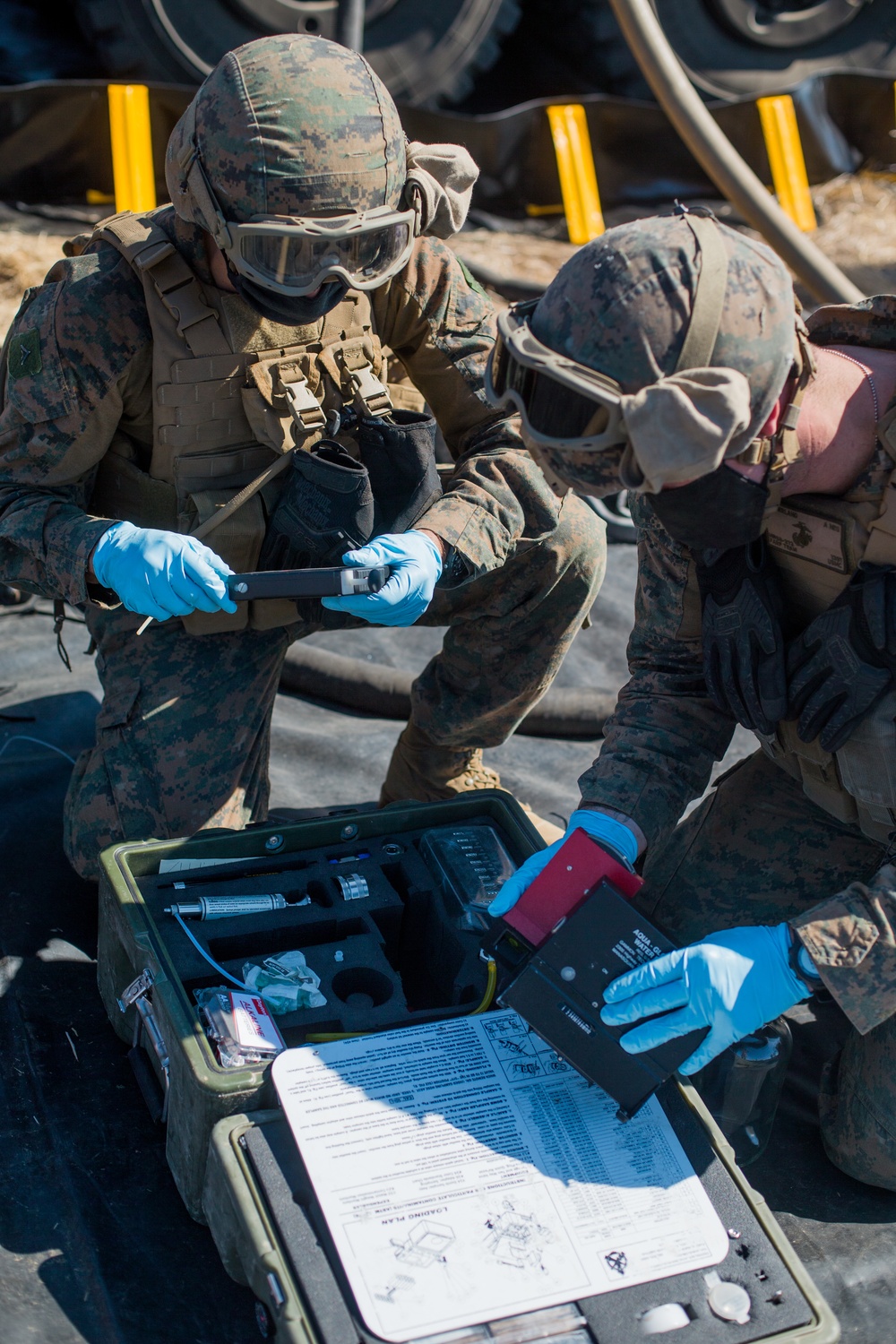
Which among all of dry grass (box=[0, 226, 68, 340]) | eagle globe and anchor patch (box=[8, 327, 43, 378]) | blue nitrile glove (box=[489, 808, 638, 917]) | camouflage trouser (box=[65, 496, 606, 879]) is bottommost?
dry grass (box=[0, 226, 68, 340])

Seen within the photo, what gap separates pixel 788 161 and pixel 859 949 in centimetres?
642

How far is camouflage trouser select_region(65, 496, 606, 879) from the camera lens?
286 cm

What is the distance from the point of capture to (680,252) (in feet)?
6.33

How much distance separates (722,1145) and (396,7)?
6.72 metres

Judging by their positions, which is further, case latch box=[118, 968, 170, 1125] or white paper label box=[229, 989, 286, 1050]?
case latch box=[118, 968, 170, 1125]

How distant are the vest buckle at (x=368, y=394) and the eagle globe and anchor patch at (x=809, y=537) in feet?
3.13

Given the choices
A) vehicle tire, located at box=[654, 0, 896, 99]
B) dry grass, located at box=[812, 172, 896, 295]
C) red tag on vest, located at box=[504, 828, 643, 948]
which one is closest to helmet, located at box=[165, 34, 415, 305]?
red tag on vest, located at box=[504, 828, 643, 948]

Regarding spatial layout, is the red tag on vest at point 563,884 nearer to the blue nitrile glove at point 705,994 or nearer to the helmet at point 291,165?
the blue nitrile glove at point 705,994

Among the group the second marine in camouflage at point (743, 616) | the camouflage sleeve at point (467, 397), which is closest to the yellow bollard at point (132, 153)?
the camouflage sleeve at point (467, 397)

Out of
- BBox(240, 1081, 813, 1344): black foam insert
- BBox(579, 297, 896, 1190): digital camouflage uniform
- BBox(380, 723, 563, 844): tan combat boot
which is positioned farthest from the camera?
BBox(380, 723, 563, 844): tan combat boot

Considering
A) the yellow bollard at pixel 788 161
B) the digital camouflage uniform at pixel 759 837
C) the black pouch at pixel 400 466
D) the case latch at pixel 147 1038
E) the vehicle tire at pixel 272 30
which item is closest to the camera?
the digital camouflage uniform at pixel 759 837

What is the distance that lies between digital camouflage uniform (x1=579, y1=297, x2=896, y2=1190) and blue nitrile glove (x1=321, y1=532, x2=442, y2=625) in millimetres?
459

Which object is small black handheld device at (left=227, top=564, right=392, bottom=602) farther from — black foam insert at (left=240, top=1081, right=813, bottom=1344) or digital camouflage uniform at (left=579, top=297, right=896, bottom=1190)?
black foam insert at (left=240, top=1081, right=813, bottom=1344)

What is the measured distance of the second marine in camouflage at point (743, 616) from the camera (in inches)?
75.5
